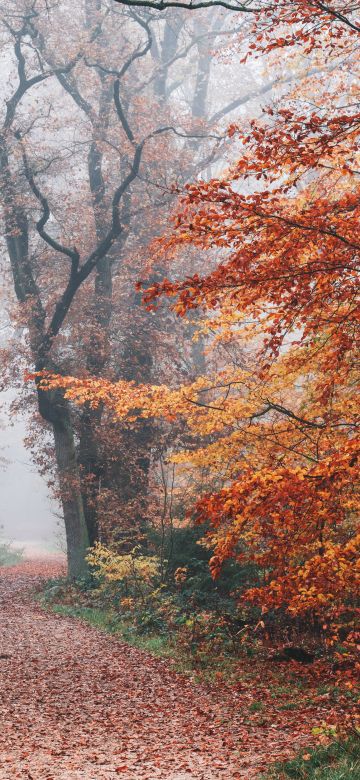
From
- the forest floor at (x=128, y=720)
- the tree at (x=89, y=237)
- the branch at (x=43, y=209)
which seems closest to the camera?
the forest floor at (x=128, y=720)

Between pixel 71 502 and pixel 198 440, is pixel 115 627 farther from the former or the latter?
pixel 198 440

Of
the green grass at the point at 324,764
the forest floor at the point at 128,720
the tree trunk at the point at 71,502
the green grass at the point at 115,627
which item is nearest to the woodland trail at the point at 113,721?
the forest floor at the point at 128,720

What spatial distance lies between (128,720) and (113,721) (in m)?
0.16

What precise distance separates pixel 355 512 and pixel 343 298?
2832 millimetres

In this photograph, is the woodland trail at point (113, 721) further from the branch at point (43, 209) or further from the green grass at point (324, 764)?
the branch at point (43, 209)

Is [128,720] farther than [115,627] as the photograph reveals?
No

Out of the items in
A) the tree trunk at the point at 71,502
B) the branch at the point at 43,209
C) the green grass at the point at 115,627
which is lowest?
the green grass at the point at 115,627

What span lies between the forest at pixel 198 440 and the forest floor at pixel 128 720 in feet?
0.13

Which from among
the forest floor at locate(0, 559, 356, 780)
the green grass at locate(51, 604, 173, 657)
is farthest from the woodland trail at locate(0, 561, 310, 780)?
the green grass at locate(51, 604, 173, 657)

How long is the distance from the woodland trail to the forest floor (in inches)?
0.4

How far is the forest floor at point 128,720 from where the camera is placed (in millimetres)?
6094

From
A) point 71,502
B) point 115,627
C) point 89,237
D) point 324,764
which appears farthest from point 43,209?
point 324,764

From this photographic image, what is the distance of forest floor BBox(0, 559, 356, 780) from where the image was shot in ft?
20.0

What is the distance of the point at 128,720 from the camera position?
25.3ft
